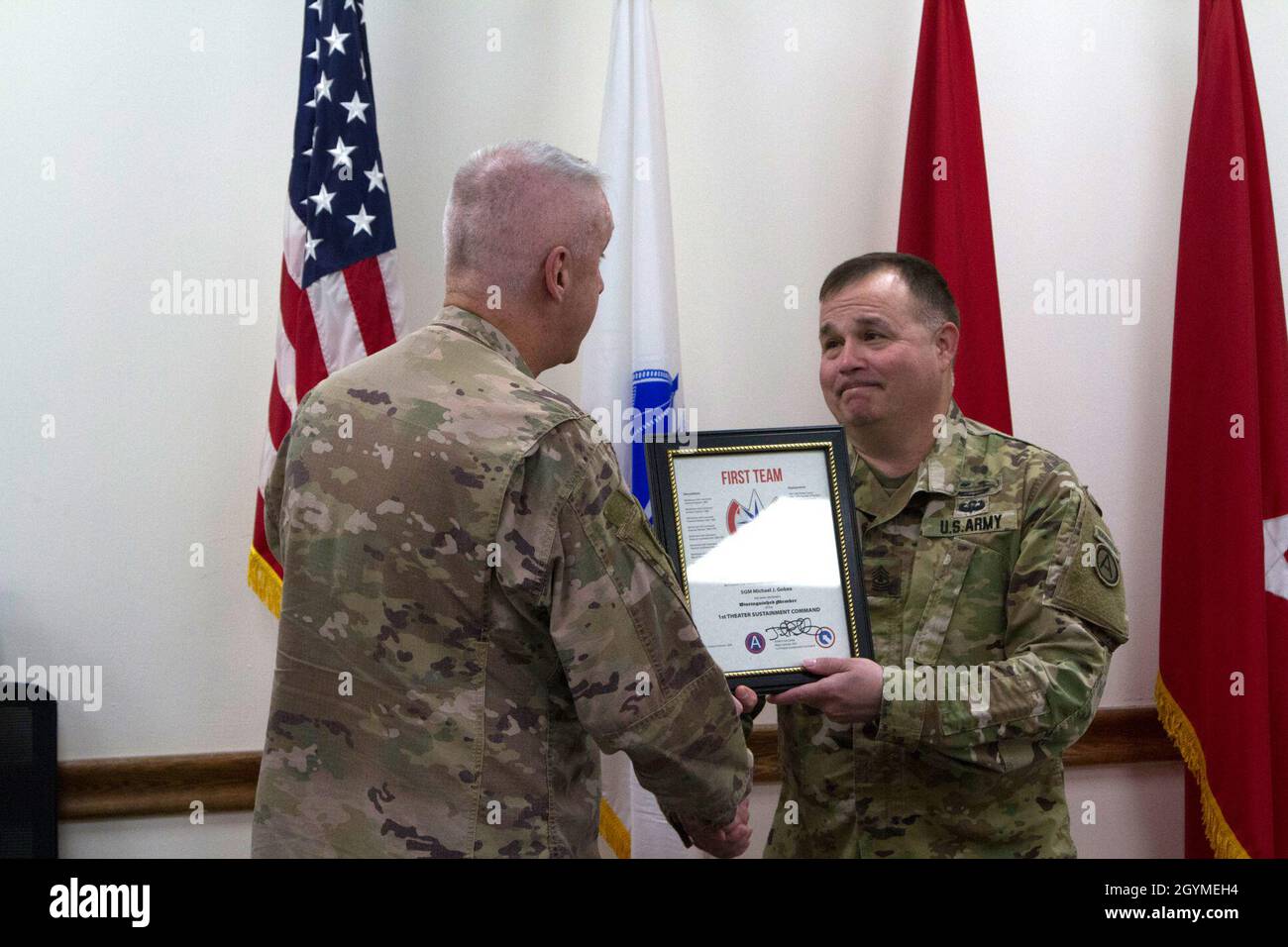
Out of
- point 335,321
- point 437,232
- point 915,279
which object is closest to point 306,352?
point 335,321

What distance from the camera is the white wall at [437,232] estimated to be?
2.85 meters

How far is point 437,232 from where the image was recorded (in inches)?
118

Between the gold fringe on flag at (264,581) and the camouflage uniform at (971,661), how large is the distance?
4.37 ft

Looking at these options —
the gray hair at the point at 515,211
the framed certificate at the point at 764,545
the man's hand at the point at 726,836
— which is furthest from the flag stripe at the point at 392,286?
the man's hand at the point at 726,836

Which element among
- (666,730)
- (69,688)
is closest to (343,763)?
(666,730)

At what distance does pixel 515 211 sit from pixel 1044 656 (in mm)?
1080

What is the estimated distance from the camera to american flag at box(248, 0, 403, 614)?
2.76 meters

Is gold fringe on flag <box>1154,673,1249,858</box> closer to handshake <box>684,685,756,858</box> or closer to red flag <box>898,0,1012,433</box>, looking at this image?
red flag <box>898,0,1012,433</box>

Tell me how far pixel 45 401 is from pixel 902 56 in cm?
238

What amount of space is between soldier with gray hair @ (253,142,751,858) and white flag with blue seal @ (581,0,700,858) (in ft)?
4.31

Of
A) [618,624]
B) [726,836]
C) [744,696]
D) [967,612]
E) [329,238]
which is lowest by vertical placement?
[726,836]

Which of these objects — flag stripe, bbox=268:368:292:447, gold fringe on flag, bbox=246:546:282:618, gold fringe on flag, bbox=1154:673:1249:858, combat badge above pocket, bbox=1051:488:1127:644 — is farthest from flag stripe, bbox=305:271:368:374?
gold fringe on flag, bbox=1154:673:1249:858

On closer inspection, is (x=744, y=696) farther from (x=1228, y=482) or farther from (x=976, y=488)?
(x=1228, y=482)
